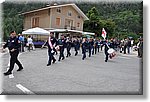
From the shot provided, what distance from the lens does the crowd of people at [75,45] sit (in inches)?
125

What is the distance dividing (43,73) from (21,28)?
0.62 meters

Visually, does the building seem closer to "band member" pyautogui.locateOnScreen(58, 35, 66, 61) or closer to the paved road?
"band member" pyautogui.locateOnScreen(58, 35, 66, 61)

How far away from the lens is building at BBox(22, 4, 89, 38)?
317cm

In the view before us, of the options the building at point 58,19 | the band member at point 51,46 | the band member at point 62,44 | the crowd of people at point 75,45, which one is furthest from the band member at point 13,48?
the band member at point 62,44

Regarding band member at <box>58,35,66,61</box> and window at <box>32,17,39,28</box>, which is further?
band member at <box>58,35,66,61</box>

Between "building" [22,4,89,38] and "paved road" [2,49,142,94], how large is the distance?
0.36m

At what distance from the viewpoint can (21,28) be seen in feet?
10.3

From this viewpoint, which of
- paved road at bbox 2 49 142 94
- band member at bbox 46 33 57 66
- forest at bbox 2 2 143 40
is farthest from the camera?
band member at bbox 46 33 57 66

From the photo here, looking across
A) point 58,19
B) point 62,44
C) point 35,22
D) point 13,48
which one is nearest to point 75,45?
point 62,44

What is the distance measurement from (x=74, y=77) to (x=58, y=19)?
0.76 metres

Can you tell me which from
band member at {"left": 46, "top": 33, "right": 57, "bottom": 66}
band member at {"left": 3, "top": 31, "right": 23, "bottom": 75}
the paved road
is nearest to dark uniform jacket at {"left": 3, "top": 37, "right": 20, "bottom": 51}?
band member at {"left": 3, "top": 31, "right": 23, "bottom": 75}

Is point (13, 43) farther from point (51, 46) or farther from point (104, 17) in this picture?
point (104, 17)

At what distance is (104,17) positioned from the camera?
3.22m

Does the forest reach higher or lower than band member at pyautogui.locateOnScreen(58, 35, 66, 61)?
higher
